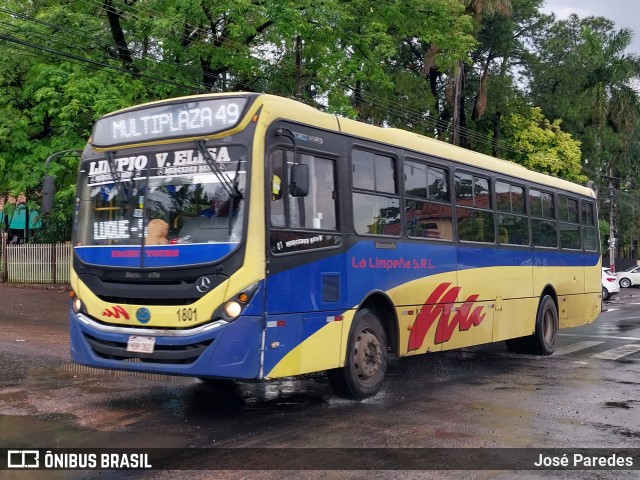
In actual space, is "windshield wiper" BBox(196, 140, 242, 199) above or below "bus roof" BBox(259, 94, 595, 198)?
below

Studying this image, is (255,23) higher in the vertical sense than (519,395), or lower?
higher

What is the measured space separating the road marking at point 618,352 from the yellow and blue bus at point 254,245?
4553mm

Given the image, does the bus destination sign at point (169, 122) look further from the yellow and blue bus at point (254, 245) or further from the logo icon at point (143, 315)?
the logo icon at point (143, 315)

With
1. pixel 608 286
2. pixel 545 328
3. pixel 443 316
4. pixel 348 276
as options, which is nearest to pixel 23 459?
pixel 348 276

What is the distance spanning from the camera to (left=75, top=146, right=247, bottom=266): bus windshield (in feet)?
24.9

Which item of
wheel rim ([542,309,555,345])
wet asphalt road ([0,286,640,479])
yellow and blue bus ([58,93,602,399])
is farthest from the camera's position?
wheel rim ([542,309,555,345])

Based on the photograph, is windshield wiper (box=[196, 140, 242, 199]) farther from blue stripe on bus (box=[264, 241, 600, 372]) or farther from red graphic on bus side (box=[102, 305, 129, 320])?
red graphic on bus side (box=[102, 305, 129, 320])

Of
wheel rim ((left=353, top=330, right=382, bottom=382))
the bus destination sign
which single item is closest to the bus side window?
wheel rim ((left=353, top=330, right=382, bottom=382))

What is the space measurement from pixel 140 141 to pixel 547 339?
9.13 meters

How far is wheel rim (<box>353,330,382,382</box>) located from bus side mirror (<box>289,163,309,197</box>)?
6.90 ft

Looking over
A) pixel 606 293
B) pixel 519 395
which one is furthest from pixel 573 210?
pixel 606 293

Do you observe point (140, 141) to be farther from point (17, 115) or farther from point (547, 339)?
point (17, 115)

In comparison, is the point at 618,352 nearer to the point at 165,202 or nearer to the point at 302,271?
the point at 302,271

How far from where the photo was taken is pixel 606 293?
3300 centimetres
